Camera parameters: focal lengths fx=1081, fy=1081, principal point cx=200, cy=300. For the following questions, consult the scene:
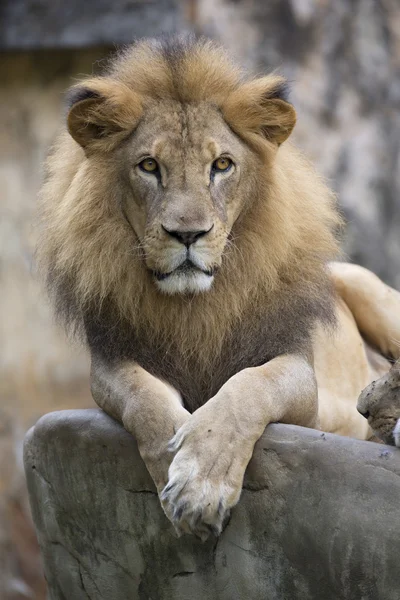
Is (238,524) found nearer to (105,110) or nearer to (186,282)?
(186,282)

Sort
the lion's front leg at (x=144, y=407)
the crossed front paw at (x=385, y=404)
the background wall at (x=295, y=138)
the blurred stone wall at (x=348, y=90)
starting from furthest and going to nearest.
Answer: the blurred stone wall at (x=348, y=90)
the background wall at (x=295, y=138)
the lion's front leg at (x=144, y=407)
the crossed front paw at (x=385, y=404)

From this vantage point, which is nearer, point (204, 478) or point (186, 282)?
point (204, 478)

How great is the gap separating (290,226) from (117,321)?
67cm

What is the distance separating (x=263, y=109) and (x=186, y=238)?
647mm

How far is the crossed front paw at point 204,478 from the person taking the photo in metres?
2.86

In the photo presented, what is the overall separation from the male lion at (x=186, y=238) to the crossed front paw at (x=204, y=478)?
0.83ft

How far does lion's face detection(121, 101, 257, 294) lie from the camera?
3271mm

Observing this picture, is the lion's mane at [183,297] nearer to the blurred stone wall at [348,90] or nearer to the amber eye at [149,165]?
the amber eye at [149,165]

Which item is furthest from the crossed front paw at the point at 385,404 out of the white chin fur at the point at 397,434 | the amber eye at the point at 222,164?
the amber eye at the point at 222,164

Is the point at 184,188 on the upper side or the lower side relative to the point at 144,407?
upper

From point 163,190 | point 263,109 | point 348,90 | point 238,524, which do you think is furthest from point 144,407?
point 348,90

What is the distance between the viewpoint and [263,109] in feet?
11.9

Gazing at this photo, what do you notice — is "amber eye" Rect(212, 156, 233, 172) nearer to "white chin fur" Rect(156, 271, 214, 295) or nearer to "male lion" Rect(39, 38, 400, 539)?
"male lion" Rect(39, 38, 400, 539)

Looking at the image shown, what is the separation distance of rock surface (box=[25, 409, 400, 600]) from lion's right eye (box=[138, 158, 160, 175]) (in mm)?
815
